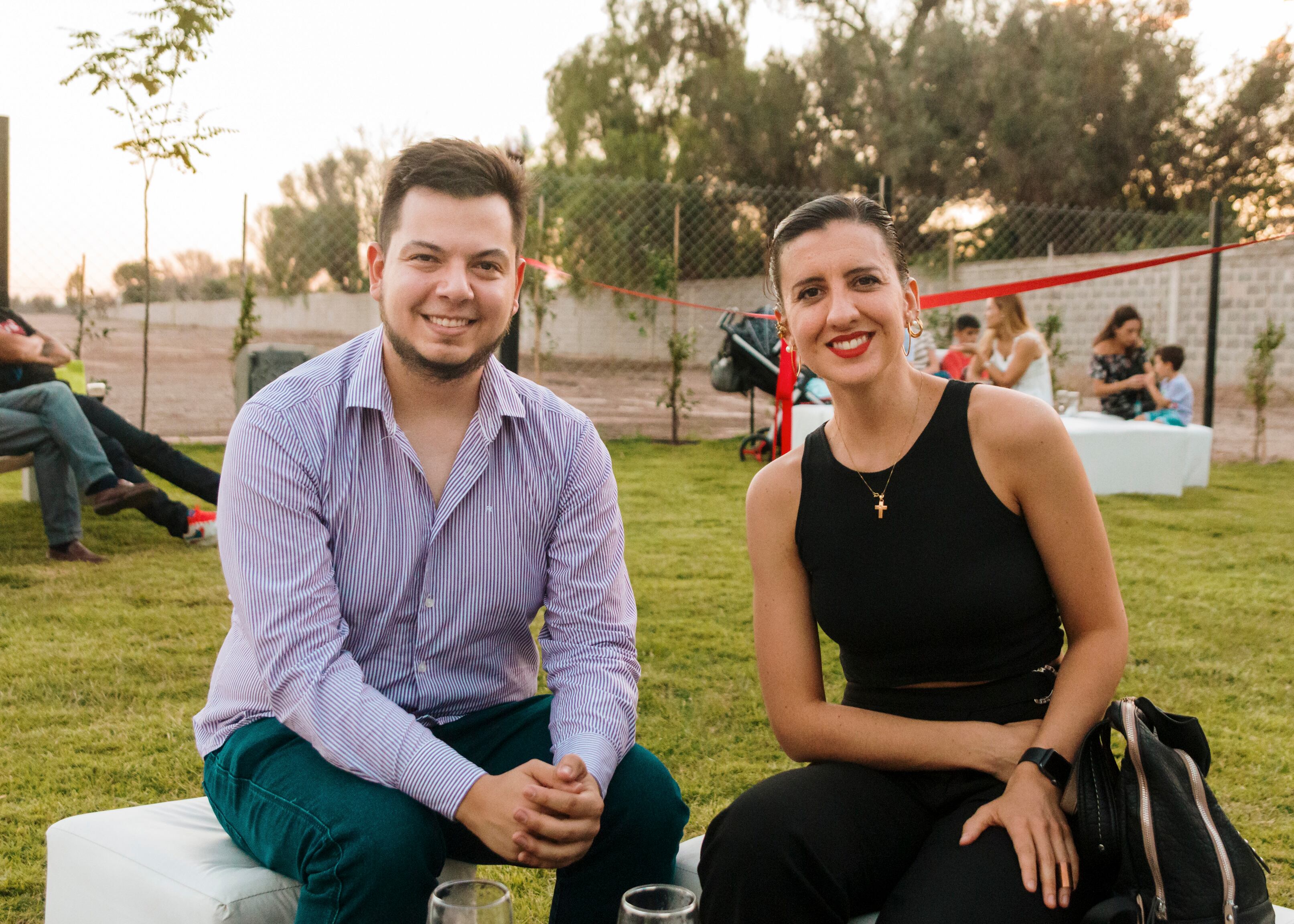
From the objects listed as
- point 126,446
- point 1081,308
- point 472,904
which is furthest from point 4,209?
point 1081,308

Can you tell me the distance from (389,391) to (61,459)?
4.11 meters

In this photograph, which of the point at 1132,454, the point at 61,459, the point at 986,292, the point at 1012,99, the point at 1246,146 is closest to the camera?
the point at 61,459

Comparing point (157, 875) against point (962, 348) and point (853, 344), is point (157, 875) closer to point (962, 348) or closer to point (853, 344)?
point (853, 344)

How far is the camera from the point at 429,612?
1.81 m

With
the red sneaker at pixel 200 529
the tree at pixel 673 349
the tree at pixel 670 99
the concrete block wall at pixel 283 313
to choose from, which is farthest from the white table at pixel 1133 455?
the tree at pixel 670 99

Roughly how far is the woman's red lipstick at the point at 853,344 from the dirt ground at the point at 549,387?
22.1 feet

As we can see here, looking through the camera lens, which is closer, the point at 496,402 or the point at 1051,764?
the point at 1051,764

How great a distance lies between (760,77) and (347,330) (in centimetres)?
1597

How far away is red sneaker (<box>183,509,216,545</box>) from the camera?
551 centimetres

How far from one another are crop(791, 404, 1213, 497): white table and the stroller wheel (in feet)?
4.69

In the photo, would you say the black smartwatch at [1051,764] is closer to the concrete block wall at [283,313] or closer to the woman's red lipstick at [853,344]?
the woman's red lipstick at [853,344]

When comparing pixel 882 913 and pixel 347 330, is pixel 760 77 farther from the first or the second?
pixel 882 913

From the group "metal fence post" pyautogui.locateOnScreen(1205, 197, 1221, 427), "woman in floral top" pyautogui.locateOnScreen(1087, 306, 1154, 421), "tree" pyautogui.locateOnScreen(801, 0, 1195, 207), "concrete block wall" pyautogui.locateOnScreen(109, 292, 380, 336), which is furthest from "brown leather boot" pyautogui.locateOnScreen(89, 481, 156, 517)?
"tree" pyautogui.locateOnScreen(801, 0, 1195, 207)

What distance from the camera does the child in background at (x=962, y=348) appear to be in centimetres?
859
